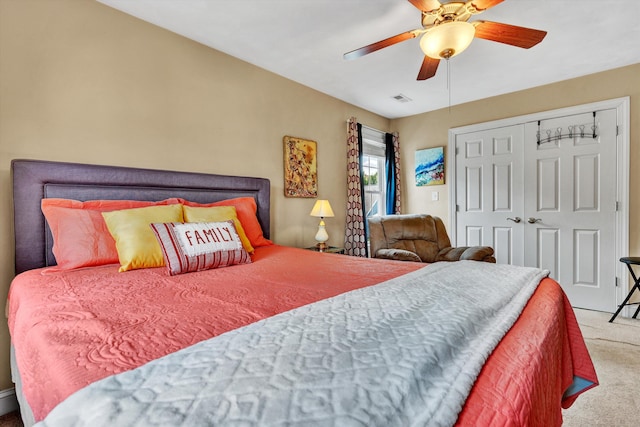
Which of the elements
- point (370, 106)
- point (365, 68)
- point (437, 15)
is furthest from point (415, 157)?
point (437, 15)

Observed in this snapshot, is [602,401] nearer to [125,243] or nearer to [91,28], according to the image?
[125,243]

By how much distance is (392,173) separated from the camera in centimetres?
460

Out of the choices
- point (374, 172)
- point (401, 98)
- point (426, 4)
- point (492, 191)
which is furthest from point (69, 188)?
point (492, 191)

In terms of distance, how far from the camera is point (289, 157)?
3.35 metres

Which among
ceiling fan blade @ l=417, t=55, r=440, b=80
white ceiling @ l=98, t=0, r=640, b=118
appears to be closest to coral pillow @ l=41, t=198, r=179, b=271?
white ceiling @ l=98, t=0, r=640, b=118

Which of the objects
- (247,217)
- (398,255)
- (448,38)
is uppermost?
(448,38)

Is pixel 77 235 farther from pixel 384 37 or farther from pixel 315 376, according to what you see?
pixel 384 37

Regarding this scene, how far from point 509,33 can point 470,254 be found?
70.3 inches

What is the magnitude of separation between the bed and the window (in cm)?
293

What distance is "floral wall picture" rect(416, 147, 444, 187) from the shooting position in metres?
4.38

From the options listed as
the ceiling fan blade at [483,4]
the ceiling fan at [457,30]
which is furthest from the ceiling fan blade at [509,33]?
the ceiling fan blade at [483,4]

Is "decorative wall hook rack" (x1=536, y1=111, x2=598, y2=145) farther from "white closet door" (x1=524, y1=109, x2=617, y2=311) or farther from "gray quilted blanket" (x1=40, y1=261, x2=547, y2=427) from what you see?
"gray quilted blanket" (x1=40, y1=261, x2=547, y2=427)

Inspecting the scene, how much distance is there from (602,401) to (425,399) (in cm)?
206

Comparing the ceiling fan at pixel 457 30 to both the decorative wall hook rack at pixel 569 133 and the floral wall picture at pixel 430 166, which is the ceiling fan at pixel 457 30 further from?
the floral wall picture at pixel 430 166
